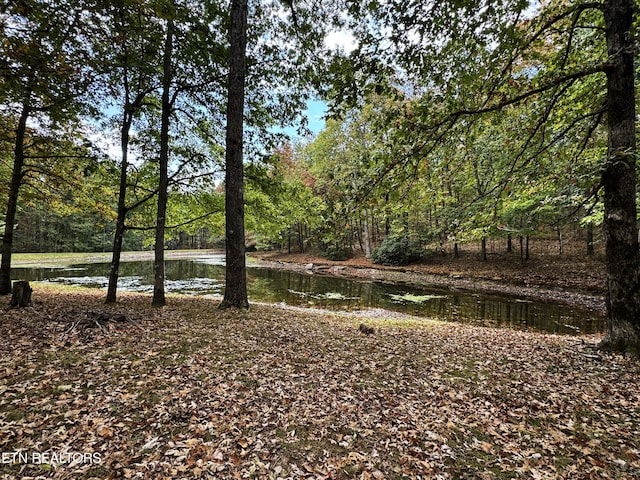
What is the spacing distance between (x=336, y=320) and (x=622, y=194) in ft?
21.9

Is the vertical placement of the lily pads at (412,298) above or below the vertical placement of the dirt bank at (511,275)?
below

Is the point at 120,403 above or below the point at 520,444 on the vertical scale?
above

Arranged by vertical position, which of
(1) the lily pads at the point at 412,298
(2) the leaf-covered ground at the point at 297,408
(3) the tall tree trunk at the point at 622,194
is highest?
(3) the tall tree trunk at the point at 622,194

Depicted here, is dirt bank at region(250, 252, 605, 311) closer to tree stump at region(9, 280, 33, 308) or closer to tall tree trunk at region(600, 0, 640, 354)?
tall tree trunk at region(600, 0, 640, 354)

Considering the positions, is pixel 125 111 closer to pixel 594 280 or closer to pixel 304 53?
pixel 304 53

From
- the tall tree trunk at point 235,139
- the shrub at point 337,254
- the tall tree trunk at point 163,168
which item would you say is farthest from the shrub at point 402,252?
the tall tree trunk at point 163,168

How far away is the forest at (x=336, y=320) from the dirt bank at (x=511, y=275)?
9.74 metres

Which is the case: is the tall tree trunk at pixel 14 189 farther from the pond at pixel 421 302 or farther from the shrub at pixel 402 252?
the shrub at pixel 402 252

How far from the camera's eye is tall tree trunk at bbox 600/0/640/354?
14.8ft

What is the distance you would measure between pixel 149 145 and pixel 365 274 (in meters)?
18.2

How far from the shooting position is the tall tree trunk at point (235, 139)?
726cm

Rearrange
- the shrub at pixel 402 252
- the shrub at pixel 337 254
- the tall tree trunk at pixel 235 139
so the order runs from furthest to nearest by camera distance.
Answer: the shrub at pixel 337 254, the shrub at pixel 402 252, the tall tree trunk at pixel 235 139

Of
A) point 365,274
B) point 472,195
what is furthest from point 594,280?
point 365,274

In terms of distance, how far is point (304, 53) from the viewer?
25.6ft
